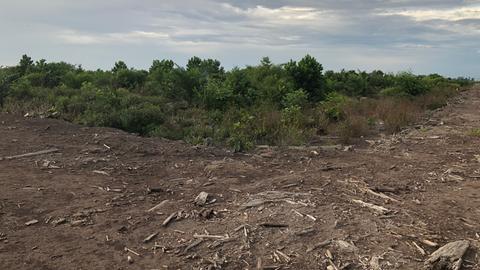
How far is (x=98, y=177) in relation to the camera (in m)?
6.41

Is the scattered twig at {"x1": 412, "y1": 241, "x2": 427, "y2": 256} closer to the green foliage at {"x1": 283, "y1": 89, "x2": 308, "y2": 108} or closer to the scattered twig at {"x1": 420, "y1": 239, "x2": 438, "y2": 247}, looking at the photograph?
the scattered twig at {"x1": 420, "y1": 239, "x2": 438, "y2": 247}

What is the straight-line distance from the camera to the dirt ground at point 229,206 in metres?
4.05

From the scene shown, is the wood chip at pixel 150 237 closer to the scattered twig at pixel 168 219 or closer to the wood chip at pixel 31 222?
the scattered twig at pixel 168 219

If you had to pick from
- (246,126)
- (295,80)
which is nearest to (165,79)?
(295,80)

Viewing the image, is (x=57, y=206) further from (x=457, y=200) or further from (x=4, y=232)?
(x=457, y=200)

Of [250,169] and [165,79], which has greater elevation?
[165,79]

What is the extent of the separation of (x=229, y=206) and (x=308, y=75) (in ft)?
37.9

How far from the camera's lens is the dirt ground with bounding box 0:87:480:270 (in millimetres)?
4055

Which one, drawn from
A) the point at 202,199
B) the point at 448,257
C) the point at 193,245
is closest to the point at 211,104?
the point at 202,199

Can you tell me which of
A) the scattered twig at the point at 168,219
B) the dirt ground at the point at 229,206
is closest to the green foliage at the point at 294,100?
the dirt ground at the point at 229,206

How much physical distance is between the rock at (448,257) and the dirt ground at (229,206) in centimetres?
8

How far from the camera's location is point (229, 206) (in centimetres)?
515

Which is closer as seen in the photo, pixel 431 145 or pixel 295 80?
pixel 431 145

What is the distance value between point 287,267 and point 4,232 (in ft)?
9.09
